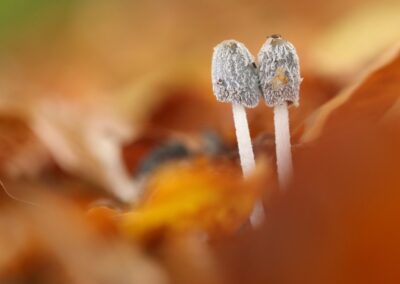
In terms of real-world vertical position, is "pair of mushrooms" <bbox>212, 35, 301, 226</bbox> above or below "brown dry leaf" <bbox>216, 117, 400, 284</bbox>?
above

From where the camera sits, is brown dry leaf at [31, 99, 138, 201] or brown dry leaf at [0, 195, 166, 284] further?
brown dry leaf at [31, 99, 138, 201]

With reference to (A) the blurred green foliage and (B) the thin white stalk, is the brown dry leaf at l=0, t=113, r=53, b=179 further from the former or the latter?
(B) the thin white stalk

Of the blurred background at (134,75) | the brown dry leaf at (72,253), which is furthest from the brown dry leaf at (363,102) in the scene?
the brown dry leaf at (72,253)

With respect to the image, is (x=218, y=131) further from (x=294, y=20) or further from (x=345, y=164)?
(x=345, y=164)

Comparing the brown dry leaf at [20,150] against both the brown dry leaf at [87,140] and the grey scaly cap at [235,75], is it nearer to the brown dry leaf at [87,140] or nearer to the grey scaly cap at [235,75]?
the brown dry leaf at [87,140]

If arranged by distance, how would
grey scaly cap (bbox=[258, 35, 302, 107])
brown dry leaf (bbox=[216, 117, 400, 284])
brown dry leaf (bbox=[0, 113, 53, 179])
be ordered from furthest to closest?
brown dry leaf (bbox=[0, 113, 53, 179]) < grey scaly cap (bbox=[258, 35, 302, 107]) < brown dry leaf (bbox=[216, 117, 400, 284])

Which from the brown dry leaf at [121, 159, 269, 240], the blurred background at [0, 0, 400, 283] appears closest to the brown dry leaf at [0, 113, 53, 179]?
the blurred background at [0, 0, 400, 283]

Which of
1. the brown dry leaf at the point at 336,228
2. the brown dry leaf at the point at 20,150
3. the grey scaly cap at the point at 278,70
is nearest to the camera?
the brown dry leaf at the point at 336,228
